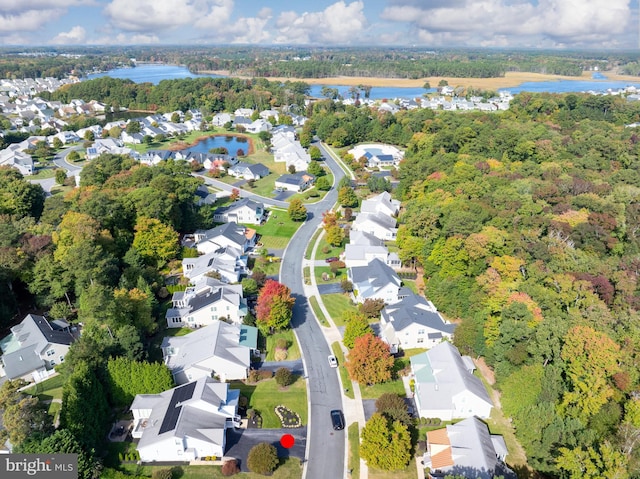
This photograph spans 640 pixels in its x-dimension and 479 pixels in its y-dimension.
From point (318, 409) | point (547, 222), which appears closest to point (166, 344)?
point (318, 409)

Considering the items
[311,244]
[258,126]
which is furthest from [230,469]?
[258,126]

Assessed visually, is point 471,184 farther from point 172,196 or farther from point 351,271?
point 172,196

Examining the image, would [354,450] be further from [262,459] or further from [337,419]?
[262,459]

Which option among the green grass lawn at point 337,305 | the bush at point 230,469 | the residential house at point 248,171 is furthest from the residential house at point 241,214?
the bush at point 230,469

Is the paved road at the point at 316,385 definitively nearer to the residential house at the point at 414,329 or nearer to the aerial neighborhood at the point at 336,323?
the aerial neighborhood at the point at 336,323

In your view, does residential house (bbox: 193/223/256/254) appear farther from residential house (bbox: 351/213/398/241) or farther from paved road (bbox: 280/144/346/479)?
residential house (bbox: 351/213/398/241)
